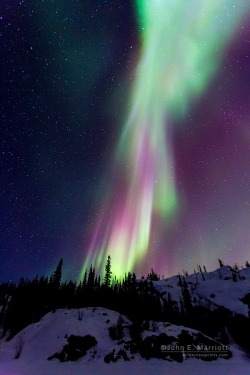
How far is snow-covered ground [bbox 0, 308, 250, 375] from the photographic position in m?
28.2

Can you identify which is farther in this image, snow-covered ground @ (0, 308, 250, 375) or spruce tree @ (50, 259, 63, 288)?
spruce tree @ (50, 259, 63, 288)

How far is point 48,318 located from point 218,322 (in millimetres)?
53586

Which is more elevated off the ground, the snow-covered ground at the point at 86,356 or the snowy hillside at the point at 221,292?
the snowy hillside at the point at 221,292

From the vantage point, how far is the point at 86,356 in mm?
34750

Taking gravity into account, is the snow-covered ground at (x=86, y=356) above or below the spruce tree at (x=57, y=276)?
below

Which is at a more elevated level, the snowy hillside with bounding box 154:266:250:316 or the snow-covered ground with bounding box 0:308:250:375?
the snowy hillside with bounding box 154:266:250:316

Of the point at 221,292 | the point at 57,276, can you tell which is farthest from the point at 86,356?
the point at 221,292

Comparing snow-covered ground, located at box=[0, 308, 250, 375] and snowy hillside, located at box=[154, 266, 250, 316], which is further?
snowy hillside, located at box=[154, 266, 250, 316]

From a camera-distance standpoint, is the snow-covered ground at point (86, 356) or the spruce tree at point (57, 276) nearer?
the snow-covered ground at point (86, 356)

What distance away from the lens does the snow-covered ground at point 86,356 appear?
2817cm

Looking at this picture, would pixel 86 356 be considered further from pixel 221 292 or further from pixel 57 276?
pixel 221 292

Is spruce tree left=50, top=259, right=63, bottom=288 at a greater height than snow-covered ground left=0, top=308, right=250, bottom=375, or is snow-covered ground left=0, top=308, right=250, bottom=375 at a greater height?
spruce tree left=50, top=259, right=63, bottom=288

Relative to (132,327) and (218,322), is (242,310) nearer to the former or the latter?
(218,322)

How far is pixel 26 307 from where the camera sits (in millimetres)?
62312
